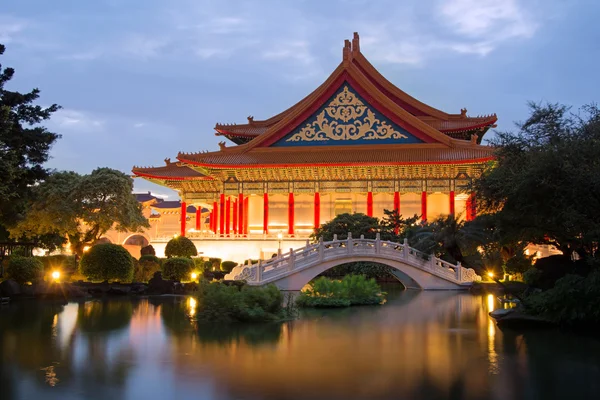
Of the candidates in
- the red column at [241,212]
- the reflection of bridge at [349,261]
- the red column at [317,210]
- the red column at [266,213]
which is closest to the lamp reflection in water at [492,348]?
the reflection of bridge at [349,261]

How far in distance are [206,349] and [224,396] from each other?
3.38 meters

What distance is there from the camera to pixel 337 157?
3597cm

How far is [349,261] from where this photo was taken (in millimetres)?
23719

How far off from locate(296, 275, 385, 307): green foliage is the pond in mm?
2918

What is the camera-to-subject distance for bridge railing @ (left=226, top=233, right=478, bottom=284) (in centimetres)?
2267

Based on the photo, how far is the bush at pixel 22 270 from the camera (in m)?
21.0

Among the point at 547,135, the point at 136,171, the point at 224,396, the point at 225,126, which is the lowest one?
the point at 224,396

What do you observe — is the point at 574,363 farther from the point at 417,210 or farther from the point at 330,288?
the point at 417,210

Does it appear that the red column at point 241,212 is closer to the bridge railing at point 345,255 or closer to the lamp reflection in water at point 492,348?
the bridge railing at point 345,255

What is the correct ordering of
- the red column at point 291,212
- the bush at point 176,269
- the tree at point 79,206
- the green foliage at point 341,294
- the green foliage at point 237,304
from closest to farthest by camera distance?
1. the green foliage at point 237,304
2. the green foliage at point 341,294
3. the bush at point 176,269
4. the tree at point 79,206
5. the red column at point 291,212

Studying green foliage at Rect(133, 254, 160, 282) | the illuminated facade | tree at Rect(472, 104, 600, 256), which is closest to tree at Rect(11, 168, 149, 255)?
green foliage at Rect(133, 254, 160, 282)

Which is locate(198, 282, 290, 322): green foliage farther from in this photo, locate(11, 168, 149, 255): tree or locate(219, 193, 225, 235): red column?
locate(219, 193, 225, 235): red column

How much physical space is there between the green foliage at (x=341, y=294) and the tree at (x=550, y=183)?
5201 millimetres

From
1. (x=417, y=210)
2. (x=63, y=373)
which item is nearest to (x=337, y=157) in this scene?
(x=417, y=210)
